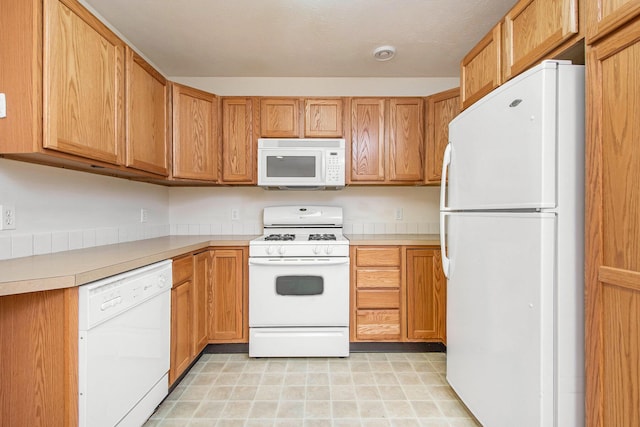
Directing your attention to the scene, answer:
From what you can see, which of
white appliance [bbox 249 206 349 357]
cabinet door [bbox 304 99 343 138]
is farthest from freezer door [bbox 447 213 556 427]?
cabinet door [bbox 304 99 343 138]

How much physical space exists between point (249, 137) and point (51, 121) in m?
1.47

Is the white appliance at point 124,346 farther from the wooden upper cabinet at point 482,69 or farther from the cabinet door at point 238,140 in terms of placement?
the wooden upper cabinet at point 482,69

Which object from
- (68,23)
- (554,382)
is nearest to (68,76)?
(68,23)

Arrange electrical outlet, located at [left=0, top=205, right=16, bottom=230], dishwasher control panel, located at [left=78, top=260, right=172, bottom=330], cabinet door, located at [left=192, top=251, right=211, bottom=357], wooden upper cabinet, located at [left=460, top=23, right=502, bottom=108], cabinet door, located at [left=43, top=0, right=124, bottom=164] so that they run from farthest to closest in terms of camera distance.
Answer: cabinet door, located at [left=192, top=251, right=211, bottom=357] < wooden upper cabinet, located at [left=460, top=23, right=502, bottom=108] < electrical outlet, located at [left=0, top=205, right=16, bottom=230] < cabinet door, located at [left=43, top=0, right=124, bottom=164] < dishwasher control panel, located at [left=78, top=260, right=172, bottom=330]

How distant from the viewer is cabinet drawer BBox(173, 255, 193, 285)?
5.91ft

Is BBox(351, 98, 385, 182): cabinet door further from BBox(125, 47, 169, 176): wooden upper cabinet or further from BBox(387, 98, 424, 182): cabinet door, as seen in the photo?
BBox(125, 47, 169, 176): wooden upper cabinet

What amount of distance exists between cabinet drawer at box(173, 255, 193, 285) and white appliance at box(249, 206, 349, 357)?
44 centimetres

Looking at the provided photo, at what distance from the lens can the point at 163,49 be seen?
2.33 meters

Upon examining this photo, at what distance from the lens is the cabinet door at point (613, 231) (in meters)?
0.87

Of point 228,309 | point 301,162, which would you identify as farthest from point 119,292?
point 301,162

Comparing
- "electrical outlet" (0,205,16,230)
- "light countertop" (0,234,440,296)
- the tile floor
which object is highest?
"electrical outlet" (0,205,16,230)

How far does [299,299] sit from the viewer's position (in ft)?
7.38

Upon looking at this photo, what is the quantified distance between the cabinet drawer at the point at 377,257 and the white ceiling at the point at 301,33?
5.19 ft

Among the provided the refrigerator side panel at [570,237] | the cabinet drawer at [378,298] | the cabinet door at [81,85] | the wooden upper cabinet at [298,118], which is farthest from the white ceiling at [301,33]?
the cabinet drawer at [378,298]
